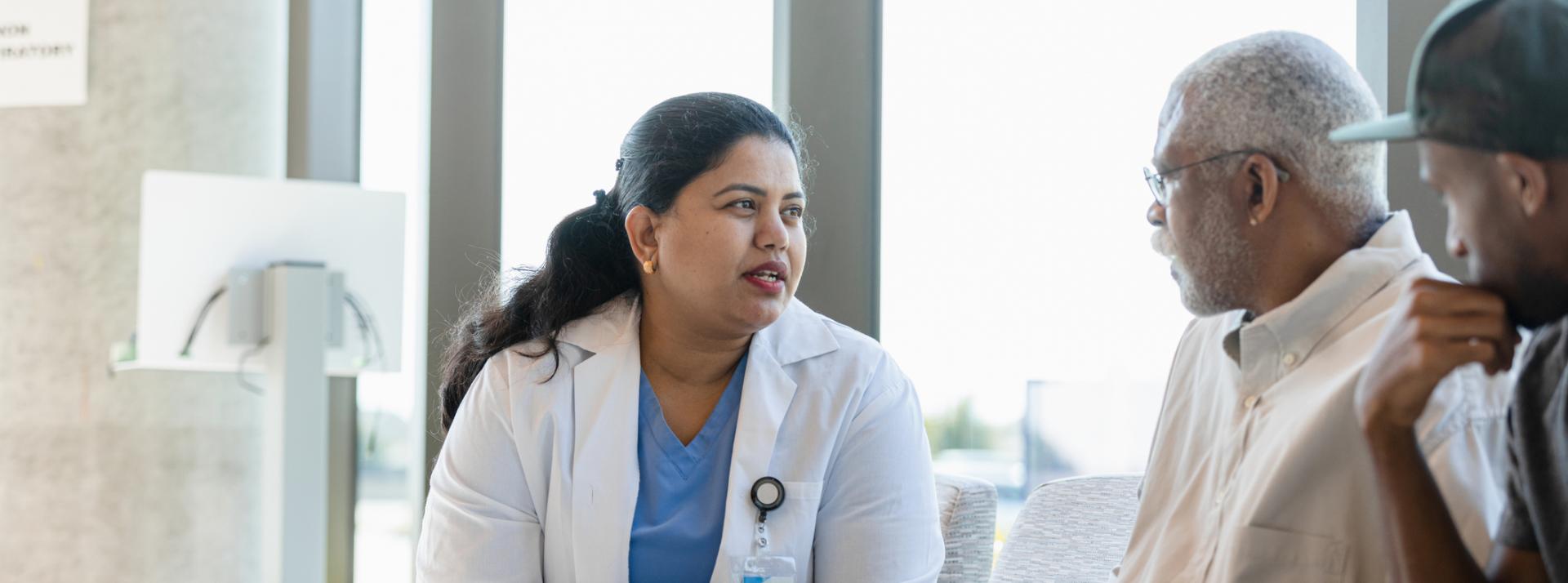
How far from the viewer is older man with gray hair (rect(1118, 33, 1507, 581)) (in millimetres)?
1358

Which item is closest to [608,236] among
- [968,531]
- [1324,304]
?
[968,531]

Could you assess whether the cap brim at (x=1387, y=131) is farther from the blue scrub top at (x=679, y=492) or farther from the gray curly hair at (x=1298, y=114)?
the blue scrub top at (x=679, y=492)

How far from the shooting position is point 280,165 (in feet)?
11.3

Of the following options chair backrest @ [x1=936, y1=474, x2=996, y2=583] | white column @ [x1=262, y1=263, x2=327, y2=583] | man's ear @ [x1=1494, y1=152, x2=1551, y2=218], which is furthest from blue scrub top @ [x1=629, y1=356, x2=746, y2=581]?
man's ear @ [x1=1494, y1=152, x2=1551, y2=218]

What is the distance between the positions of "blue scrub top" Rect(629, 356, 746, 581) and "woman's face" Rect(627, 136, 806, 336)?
0.54 ft

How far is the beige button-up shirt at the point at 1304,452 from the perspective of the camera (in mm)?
1270

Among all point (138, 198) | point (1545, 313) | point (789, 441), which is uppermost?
point (138, 198)

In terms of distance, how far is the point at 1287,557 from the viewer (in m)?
1.37

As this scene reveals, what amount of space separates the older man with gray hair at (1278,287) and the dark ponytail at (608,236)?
0.82 m

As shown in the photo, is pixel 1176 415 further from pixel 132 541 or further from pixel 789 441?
pixel 132 541

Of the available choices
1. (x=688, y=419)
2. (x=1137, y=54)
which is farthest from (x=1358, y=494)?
(x=1137, y=54)

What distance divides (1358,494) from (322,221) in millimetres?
2441

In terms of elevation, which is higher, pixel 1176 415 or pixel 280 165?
pixel 280 165

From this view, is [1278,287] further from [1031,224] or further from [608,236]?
[1031,224]
